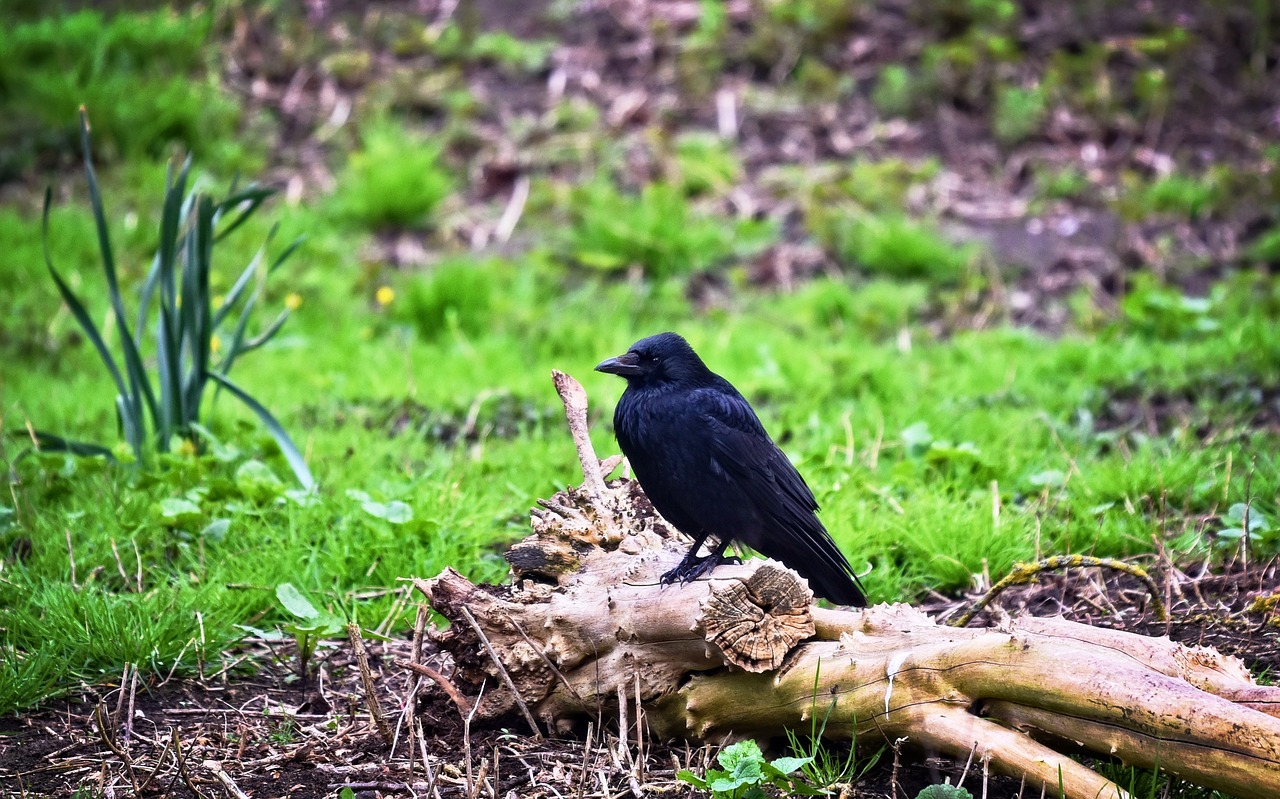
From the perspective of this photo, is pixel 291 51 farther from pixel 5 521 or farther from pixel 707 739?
pixel 707 739

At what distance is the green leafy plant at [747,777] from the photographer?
2184 millimetres

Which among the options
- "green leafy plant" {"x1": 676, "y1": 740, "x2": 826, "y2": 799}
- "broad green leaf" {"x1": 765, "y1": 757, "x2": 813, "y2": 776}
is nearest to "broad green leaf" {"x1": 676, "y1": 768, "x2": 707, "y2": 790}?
"green leafy plant" {"x1": 676, "y1": 740, "x2": 826, "y2": 799}

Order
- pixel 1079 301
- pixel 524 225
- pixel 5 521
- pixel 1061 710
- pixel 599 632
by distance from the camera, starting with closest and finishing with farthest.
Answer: pixel 1061 710 < pixel 599 632 < pixel 5 521 < pixel 1079 301 < pixel 524 225

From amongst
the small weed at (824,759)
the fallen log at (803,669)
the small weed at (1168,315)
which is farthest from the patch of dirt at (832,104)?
the small weed at (824,759)

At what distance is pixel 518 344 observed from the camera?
5805 mm

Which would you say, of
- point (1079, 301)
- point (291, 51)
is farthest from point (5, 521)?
point (291, 51)

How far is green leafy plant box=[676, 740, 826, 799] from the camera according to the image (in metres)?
2.18

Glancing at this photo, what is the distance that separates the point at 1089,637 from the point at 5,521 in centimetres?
319

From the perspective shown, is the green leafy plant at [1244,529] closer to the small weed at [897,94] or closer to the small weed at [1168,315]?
the small weed at [1168,315]

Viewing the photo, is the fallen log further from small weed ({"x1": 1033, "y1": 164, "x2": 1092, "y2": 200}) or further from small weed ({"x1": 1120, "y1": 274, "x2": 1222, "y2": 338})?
small weed ({"x1": 1033, "y1": 164, "x2": 1092, "y2": 200})

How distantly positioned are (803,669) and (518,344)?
3.59m

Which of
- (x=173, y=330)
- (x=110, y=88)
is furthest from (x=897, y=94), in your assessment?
(x=173, y=330)

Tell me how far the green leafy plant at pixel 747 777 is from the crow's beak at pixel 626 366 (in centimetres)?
125

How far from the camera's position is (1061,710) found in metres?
2.18
